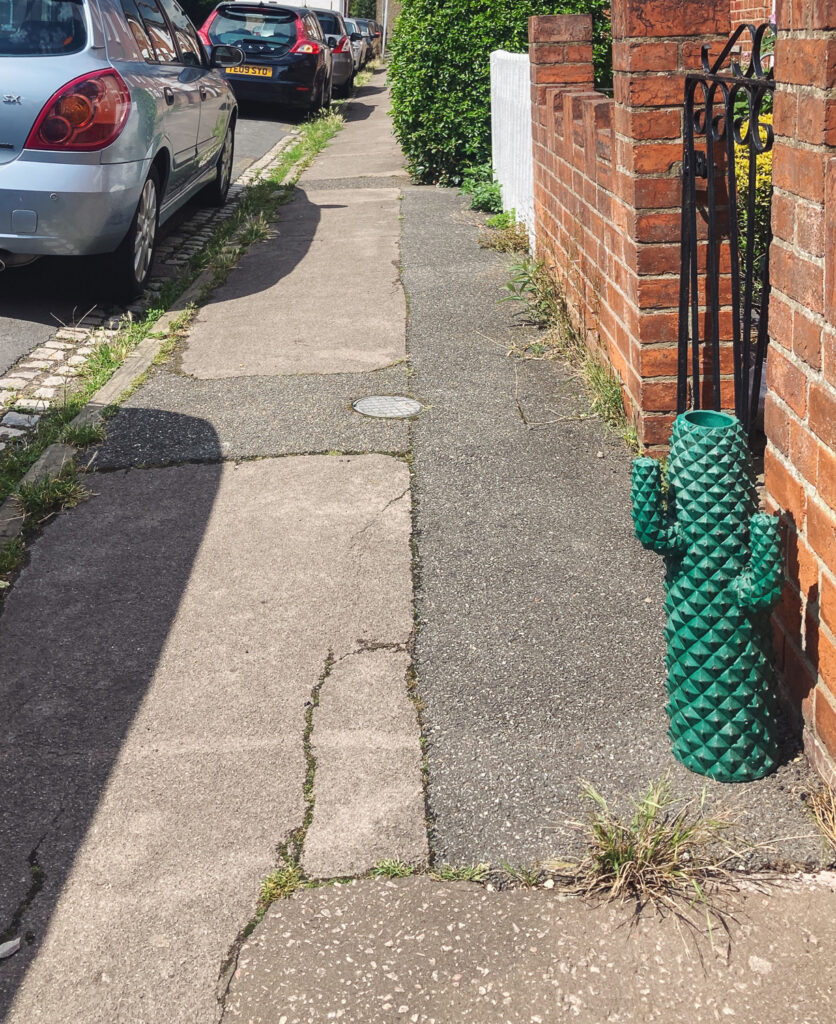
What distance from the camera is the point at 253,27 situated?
19266 millimetres

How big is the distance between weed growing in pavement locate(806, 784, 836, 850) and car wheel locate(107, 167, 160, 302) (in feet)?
18.9

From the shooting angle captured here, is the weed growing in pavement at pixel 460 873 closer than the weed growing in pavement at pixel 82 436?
Yes

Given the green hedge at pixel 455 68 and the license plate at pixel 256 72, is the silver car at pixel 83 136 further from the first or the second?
the license plate at pixel 256 72

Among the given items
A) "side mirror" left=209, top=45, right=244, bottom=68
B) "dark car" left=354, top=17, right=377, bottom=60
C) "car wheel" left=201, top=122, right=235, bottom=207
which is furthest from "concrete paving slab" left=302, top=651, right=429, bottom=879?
"dark car" left=354, top=17, right=377, bottom=60

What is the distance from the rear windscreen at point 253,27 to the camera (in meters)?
19.1

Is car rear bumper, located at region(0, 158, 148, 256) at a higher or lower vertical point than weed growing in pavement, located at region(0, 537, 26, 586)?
higher

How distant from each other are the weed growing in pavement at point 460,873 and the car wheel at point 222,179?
9029 mm

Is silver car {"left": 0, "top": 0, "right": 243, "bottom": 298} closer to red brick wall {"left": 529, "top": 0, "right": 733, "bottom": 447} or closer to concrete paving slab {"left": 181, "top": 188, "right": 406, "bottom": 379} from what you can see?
concrete paving slab {"left": 181, "top": 188, "right": 406, "bottom": 379}

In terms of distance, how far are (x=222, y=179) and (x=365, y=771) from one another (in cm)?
908

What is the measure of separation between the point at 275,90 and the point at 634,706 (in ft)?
57.7

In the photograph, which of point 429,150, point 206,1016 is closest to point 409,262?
point 429,150

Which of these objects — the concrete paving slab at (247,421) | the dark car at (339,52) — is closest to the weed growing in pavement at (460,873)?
the concrete paving slab at (247,421)

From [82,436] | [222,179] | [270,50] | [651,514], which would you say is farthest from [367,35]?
[651,514]

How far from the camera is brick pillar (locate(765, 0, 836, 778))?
265 cm
